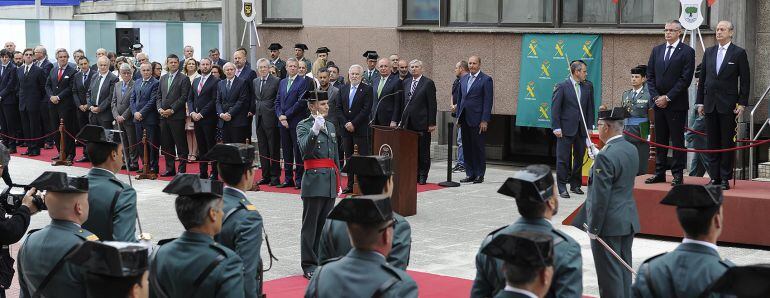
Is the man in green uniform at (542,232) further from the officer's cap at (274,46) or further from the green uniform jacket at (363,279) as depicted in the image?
the officer's cap at (274,46)

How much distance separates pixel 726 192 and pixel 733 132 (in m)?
0.82

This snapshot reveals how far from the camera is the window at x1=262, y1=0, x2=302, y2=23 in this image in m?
22.1

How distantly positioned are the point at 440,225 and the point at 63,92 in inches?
371

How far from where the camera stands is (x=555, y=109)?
1614 centimetres

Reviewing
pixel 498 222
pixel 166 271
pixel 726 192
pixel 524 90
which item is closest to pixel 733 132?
pixel 726 192

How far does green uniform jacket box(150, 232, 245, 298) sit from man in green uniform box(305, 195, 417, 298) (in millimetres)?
567

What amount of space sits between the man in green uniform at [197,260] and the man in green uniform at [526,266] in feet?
5.05

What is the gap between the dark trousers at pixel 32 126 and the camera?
2172 centimetres

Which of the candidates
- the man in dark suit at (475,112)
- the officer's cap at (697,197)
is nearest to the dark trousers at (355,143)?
the man in dark suit at (475,112)

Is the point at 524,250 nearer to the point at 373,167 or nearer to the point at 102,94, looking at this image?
the point at 373,167

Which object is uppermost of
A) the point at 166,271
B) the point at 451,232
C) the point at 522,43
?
the point at 522,43

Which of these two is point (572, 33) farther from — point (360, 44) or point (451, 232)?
point (451, 232)

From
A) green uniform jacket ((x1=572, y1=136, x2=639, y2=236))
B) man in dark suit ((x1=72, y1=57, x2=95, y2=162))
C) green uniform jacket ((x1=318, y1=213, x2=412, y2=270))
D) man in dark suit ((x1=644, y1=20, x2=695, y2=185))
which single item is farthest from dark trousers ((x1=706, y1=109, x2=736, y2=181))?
man in dark suit ((x1=72, y1=57, x2=95, y2=162))

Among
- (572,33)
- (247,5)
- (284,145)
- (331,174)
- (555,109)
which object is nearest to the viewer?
(331,174)
